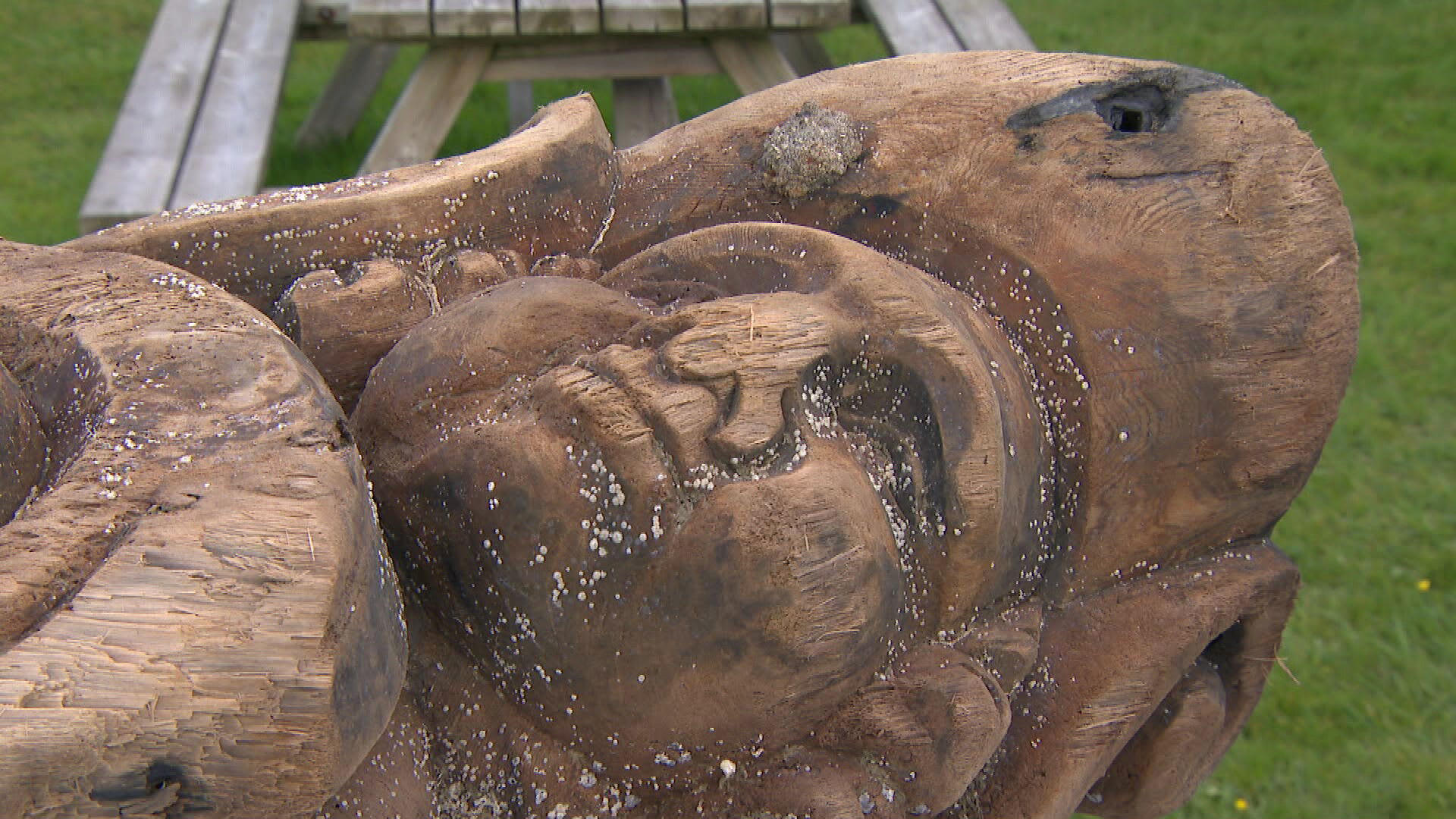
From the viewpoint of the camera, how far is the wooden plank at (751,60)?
3.04 metres

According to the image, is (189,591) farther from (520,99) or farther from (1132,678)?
(520,99)

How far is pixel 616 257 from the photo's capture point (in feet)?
4.59

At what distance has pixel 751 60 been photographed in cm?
306

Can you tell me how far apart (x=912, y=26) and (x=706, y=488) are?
7.89 feet

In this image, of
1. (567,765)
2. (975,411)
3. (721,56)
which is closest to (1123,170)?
(975,411)

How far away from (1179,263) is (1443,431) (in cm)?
229

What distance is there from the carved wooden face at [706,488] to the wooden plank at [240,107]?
5.90 feet

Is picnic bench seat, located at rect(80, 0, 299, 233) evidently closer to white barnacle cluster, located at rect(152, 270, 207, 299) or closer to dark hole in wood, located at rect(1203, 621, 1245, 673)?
white barnacle cluster, located at rect(152, 270, 207, 299)

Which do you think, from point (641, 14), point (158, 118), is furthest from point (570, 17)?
point (158, 118)

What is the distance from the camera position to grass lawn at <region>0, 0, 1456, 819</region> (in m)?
2.29

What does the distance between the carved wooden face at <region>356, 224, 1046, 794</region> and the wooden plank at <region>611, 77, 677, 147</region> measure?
227 centimetres

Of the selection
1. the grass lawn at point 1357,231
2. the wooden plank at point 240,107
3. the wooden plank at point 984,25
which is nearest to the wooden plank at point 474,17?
the wooden plank at point 240,107

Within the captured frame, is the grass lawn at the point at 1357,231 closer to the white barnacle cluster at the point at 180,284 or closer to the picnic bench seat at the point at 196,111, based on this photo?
the picnic bench seat at the point at 196,111

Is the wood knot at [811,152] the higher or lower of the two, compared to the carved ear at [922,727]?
higher
